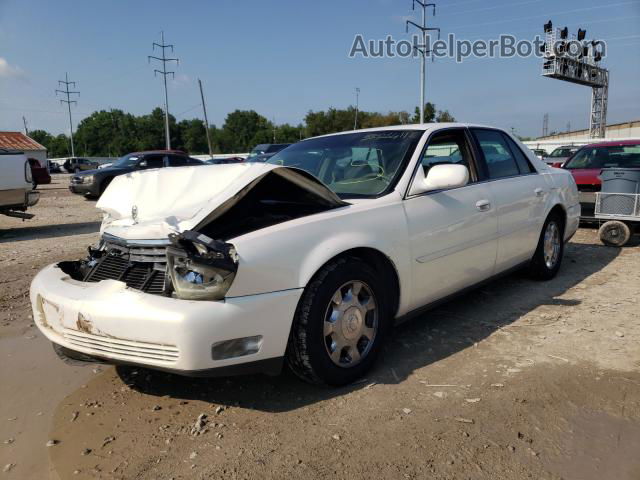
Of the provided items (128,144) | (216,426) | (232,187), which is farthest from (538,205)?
(128,144)

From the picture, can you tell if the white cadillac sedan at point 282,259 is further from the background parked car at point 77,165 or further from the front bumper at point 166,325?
the background parked car at point 77,165

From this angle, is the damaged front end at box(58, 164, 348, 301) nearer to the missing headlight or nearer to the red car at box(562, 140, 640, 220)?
the missing headlight

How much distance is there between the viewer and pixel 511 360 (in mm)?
3264

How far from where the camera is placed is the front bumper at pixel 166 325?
7.58ft

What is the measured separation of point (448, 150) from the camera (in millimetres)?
4062

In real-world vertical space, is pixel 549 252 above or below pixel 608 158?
below

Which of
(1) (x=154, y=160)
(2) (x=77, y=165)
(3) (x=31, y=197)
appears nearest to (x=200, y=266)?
(3) (x=31, y=197)

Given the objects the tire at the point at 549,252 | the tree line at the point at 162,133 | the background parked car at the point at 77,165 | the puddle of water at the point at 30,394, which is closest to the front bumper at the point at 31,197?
the puddle of water at the point at 30,394

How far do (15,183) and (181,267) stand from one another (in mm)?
8159

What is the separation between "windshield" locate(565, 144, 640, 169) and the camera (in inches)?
337

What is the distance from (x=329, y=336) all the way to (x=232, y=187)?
99cm

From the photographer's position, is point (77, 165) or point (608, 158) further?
point (77, 165)

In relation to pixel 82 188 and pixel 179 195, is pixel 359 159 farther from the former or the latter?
pixel 82 188

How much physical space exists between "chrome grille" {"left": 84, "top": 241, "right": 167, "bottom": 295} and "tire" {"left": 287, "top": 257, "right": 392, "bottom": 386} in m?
0.75
